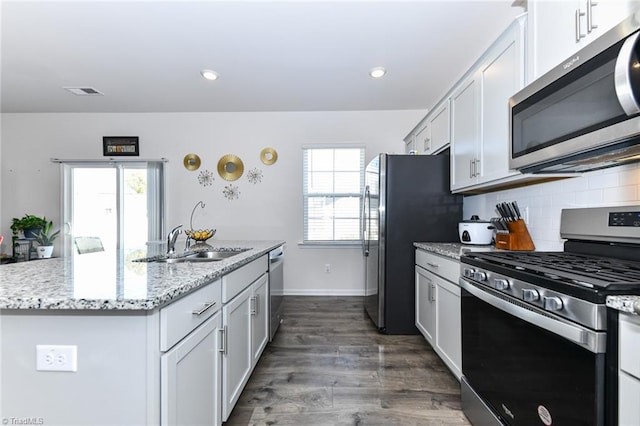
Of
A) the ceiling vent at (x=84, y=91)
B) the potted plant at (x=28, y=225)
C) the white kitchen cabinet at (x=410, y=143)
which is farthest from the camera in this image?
the potted plant at (x=28, y=225)

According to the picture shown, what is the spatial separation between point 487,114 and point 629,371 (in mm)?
1724

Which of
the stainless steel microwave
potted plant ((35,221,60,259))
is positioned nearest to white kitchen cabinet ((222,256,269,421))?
the stainless steel microwave

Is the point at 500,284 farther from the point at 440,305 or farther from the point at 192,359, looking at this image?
the point at 192,359

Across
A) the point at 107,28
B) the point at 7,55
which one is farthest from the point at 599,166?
the point at 7,55

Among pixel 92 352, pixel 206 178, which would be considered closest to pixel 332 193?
pixel 206 178

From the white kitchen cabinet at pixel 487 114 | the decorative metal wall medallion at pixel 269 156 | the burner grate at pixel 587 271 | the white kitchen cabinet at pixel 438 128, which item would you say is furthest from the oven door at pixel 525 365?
the decorative metal wall medallion at pixel 269 156

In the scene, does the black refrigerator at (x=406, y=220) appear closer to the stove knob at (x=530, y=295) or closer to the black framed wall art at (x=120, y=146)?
the stove knob at (x=530, y=295)

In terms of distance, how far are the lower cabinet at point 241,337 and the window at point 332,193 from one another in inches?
86.7

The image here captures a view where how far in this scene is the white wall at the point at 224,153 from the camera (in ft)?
14.4

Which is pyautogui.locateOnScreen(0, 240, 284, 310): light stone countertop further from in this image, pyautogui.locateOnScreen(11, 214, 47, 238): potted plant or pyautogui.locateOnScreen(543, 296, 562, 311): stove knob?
pyautogui.locateOnScreen(11, 214, 47, 238): potted plant

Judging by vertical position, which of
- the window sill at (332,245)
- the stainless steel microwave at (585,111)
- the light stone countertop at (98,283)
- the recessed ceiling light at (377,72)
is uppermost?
the recessed ceiling light at (377,72)

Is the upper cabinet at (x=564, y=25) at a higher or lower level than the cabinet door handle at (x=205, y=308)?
higher

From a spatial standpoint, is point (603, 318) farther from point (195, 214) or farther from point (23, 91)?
point (23, 91)

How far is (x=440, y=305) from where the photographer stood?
2.16 meters
